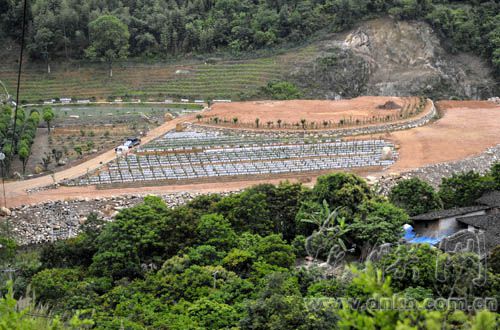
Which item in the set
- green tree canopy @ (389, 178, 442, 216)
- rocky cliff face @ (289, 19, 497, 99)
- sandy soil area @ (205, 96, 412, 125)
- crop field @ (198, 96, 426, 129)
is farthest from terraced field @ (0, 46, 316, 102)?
green tree canopy @ (389, 178, 442, 216)

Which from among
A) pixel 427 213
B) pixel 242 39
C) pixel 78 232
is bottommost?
pixel 78 232

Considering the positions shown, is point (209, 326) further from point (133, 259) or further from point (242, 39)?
point (242, 39)

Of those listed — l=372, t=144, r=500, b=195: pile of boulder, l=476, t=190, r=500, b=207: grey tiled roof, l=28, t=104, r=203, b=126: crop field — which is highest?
l=476, t=190, r=500, b=207: grey tiled roof

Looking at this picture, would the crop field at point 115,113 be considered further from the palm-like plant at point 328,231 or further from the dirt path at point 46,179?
the palm-like plant at point 328,231

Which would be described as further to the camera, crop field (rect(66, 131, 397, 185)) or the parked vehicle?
the parked vehicle

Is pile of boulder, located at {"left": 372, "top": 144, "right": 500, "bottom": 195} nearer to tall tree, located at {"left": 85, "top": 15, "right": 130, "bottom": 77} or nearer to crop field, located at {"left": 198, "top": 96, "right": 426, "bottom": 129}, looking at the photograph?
crop field, located at {"left": 198, "top": 96, "right": 426, "bottom": 129}

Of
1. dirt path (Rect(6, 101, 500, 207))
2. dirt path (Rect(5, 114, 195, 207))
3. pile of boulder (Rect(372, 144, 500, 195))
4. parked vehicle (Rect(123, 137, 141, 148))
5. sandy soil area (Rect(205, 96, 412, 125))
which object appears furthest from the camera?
sandy soil area (Rect(205, 96, 412, 125))

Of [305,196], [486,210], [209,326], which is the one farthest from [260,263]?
[486,210]
